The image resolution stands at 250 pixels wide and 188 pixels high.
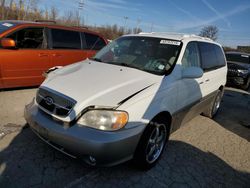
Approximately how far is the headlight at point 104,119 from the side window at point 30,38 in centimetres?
391

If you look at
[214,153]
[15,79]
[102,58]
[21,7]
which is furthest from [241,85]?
[21,7]

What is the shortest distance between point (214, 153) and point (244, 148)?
802 millimetres

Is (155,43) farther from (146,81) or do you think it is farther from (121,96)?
(121,96)

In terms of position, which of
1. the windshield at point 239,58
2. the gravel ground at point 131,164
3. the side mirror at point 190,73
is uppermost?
the side mirror at point 190,73

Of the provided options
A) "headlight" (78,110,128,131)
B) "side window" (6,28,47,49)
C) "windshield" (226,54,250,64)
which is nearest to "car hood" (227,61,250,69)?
"windshield" (226,54,250,64)

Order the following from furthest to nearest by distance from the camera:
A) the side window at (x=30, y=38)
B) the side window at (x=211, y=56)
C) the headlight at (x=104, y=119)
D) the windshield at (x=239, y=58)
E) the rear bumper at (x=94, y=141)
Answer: the windshield at (x=239, y=58)
the side window at (x=30, y=38)
the side window at (x=211, y=56)
the headlight at (x=104, y=119)
the rear bumper at (x=94, y=141)

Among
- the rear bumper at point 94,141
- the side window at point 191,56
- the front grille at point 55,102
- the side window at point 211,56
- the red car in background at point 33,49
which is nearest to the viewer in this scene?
the rear bumper at point 94,141

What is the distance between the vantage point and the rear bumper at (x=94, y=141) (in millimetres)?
2309

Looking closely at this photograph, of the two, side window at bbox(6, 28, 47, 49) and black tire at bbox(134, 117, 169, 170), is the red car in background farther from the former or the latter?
black tire at bbox(134, 117, 169, 170)

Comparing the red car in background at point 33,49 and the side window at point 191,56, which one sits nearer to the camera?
the side window at point 191,56

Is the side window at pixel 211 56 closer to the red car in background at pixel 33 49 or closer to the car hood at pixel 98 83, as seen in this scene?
the car hood at pixel 98 83

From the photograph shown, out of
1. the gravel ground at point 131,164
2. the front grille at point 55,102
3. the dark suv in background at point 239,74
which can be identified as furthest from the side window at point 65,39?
the dark suv in background at point 239,74

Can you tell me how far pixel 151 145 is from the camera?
302 centimetres

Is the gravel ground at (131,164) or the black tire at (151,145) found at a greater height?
the black tire at (151,145)
